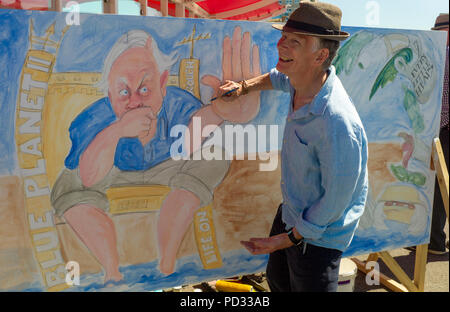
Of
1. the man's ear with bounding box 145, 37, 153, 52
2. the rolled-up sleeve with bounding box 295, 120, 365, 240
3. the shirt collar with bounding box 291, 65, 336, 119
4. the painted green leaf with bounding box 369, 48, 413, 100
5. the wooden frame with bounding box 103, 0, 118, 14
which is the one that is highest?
the wooden frame with bounding box 103, 0, 118, 14

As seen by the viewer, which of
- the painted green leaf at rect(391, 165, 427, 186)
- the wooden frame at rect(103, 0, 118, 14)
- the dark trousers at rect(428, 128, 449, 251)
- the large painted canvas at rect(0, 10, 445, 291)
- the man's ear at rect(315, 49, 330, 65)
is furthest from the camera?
the dark trousers at rect(428, 128, 449, 251)

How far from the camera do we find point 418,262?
2625mm

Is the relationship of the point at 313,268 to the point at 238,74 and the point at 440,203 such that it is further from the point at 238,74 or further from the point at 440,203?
the point at 440,203

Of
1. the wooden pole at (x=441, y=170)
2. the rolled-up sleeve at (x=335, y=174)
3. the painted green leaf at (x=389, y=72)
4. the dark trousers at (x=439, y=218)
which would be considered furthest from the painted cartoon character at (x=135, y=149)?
the dark trousers at (x=439, y=218)

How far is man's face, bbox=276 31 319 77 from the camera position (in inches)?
56.9

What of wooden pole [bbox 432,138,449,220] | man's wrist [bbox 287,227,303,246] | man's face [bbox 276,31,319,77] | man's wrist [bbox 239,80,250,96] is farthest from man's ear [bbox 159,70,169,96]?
wooden pole [bbox 432,138,449,220]

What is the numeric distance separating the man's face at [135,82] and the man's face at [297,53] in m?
0.58

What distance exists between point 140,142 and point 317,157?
800mm

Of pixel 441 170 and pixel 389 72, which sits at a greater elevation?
pixel 389 72

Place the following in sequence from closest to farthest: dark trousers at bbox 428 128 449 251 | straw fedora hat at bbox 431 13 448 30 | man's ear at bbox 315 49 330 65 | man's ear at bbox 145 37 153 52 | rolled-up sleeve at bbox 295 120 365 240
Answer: rolled-up sleeve at bbox 295 120 365 240
man's ear at bbox 315 49 330 65
man's ear at bbox 145 37 153 52
straw fedora hat at bbox 431 13 448 30
dark trousers at bbox 428 128 449 251

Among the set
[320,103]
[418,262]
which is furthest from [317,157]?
[418,262]

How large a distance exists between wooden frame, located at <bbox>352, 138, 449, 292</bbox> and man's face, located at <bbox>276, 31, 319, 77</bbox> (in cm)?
128

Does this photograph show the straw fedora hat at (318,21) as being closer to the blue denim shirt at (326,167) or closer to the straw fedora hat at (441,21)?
the blue denim shirt at (326,167)

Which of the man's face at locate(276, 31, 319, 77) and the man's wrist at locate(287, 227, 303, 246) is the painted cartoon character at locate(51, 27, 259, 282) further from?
the man's wrist at locate(287, 227, 303, 246)
